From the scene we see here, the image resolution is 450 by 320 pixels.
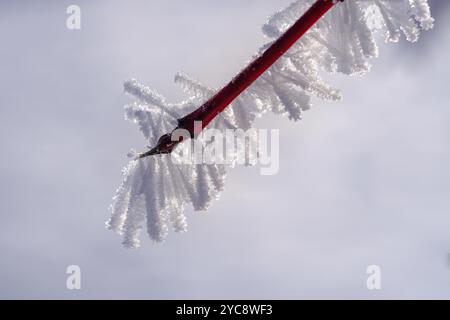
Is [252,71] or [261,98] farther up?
[261,98]

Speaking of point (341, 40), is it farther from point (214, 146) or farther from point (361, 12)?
point (214, 146)

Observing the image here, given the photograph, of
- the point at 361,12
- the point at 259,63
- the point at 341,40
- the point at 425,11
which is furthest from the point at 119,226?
the point at 425,11

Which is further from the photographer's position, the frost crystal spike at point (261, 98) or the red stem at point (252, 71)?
the frost crystal spike at point (261, 98)

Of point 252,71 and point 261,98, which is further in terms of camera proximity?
point 261,98

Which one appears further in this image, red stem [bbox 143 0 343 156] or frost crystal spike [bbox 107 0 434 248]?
frost crystal spike [bbox 107 0 434 248]
